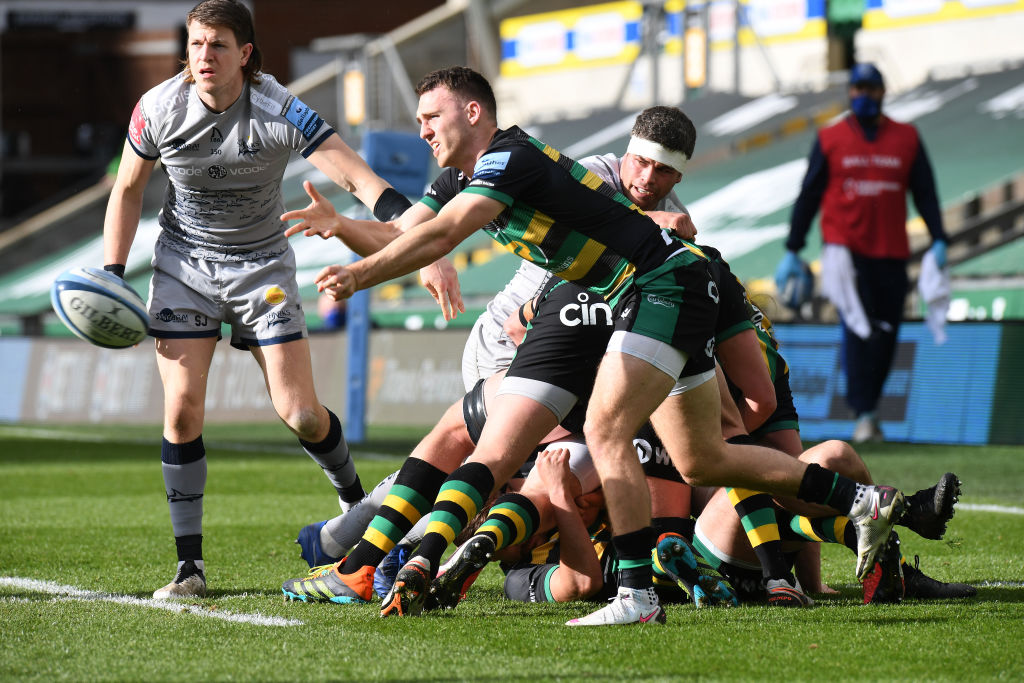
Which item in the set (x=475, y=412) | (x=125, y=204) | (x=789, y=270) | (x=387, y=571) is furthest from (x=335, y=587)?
(x=789, y=270)

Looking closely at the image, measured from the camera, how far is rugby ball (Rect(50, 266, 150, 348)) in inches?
209

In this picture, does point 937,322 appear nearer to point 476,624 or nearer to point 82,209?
point 476,624

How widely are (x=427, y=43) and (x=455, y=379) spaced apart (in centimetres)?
1640

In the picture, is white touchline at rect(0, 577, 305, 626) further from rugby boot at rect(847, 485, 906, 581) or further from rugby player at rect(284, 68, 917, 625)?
rugby boot at rect(847, 485, 906, 581)

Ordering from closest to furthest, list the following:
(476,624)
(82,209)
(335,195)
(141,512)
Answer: (476,624) → (141,512) → (335,195) → (82,209)

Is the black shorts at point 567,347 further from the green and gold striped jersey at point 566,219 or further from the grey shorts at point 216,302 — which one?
the grey shorts at point 216,302

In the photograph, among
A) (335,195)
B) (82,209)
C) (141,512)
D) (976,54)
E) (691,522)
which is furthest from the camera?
(82,209)

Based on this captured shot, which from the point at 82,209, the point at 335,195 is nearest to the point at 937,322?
the point at 335,195

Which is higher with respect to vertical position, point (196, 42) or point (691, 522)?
point (196, 42)

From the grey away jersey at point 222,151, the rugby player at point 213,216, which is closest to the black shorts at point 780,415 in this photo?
the rugby player at point 213,216

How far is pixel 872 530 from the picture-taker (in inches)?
191

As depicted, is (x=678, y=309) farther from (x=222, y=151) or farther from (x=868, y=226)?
(x=868, y=226)

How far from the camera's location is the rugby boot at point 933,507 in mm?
4906

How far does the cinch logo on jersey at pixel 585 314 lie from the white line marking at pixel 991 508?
372 cm
